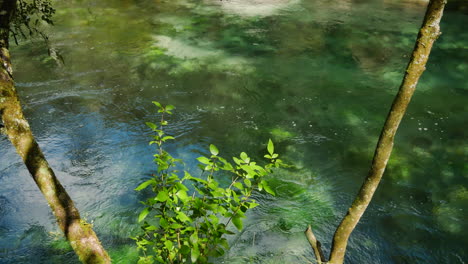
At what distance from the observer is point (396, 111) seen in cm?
199

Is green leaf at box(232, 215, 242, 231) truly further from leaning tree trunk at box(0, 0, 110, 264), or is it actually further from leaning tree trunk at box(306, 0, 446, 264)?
leaning tree trunk at box(0, 0, 110, 264)

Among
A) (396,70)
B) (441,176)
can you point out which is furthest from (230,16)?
(441,176)

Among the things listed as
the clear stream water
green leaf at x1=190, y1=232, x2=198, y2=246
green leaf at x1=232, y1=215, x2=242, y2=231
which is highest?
green leaf at x1=232, y1=215, x2=242, y2=231

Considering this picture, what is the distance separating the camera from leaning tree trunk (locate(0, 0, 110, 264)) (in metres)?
2.18

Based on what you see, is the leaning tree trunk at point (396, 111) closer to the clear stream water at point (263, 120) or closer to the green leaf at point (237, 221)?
the green leaf at point (237, 221)

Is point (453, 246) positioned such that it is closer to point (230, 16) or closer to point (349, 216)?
point (349, 216)

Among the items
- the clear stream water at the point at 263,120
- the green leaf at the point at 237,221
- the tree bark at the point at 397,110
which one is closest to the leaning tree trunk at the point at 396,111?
the tree bark at the point at 397,110

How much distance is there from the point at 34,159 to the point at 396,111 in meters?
2.12

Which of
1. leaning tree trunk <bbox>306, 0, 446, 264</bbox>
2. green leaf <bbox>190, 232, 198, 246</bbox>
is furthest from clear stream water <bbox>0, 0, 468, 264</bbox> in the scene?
green leaf <bbox>190, 232, 198, 246</bbox>

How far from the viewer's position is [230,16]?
10.5 m

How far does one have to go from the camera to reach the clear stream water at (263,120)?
3.91m

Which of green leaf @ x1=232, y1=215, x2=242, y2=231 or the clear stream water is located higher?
green leaf @ x1=232, y1=215, x2=242, y2=231

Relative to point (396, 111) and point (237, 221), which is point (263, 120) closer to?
point (396, 111)

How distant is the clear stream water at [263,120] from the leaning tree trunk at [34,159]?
140 cm
